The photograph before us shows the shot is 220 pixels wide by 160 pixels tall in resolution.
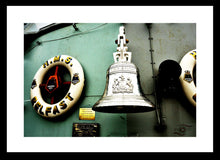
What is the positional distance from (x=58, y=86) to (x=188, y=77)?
2259mm

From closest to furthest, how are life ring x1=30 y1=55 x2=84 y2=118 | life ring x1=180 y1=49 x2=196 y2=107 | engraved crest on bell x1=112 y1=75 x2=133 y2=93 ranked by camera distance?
engraved crest on bell x1=112 y1=75 x2=133 y2=93, life ring x1=180 y1=49 x2=196 y2=107, life ring x1=30 y1=55 x2=84 y2=118

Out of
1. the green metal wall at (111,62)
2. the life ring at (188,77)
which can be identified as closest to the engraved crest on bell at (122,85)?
the green metal wall at (111,62)

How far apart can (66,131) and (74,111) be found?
0.38 meters

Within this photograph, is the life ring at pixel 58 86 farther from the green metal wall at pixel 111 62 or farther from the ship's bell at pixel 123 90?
the ship's bell at pixel 123 90

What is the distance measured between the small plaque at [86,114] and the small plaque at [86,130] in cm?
11

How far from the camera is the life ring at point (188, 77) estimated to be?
2.19 meters

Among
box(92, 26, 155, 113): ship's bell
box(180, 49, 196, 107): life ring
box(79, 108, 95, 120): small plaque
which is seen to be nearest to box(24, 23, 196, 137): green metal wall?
box(79, 108, 95, 120): small plaque

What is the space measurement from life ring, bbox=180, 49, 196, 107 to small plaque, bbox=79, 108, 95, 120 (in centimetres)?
156

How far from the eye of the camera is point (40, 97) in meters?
2.67

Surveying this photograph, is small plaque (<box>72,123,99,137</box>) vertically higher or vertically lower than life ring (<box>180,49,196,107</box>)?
lower

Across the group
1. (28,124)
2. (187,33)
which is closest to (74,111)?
(28,124)

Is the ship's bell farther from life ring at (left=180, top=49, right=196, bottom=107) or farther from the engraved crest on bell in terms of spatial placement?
life ring at (left=180, top=49, right=196, bottom=107)

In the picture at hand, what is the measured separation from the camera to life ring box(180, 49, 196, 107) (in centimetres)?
219

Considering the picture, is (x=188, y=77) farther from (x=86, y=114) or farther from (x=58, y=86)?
(x=58, y=86)
